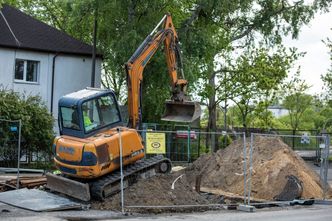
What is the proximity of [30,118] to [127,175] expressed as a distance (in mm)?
12561

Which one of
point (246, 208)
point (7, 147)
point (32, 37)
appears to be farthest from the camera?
point (32, 37)

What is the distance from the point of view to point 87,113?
640 inches

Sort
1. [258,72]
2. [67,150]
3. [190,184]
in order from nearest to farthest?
1. [67,150]
2. [190,184]
3. [258,72]

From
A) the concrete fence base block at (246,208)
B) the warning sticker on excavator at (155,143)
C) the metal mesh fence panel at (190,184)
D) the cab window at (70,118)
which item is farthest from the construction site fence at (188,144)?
the concrete fence base block at (246,208)

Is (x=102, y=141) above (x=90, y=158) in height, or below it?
above

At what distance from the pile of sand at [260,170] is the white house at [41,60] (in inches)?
642

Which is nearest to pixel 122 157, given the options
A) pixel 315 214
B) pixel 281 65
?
pixel 315 214

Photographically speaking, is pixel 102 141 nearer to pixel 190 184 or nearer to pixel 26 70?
pixel 190 184

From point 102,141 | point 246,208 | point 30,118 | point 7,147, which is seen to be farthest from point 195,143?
point 102,141

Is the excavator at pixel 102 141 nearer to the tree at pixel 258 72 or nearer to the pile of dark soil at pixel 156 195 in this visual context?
the pile of dark soil at pixel 156 195

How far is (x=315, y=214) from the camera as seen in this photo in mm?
16234

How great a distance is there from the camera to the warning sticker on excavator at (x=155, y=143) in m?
16.9

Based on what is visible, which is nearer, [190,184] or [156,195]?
[156,195]

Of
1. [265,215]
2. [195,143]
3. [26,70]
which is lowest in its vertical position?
[265,215]
